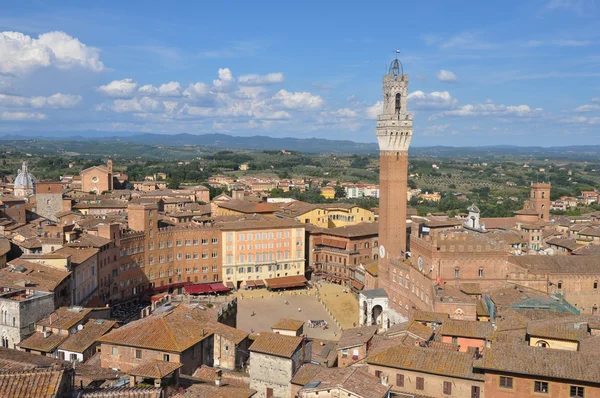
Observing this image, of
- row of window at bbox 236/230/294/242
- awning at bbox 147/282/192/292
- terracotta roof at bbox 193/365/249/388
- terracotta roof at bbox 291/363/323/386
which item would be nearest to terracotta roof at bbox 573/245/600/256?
row of window at bbox 236/230/294/242

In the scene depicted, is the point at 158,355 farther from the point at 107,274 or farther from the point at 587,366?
the point at 107,274

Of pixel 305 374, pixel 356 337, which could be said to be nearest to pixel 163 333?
pixel 305 374

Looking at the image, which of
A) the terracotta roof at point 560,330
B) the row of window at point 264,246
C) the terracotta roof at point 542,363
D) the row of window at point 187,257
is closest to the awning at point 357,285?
the row of window at point 264,246

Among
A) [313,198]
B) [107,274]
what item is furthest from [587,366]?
[313,198]

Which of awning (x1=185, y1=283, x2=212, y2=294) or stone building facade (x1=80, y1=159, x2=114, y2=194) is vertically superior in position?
stone building facade (x1=80, y1=159, x2=114, y2=194)

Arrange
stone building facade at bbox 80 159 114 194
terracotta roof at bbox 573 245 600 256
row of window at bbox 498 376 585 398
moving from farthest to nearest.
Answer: stone building facade at bbox 80 159 114 194 < terracotta roof at bbox 573 245 600 256 < row of window at bbox 498 376 585 398

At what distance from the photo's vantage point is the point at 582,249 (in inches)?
2603

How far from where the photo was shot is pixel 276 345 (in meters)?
26.3

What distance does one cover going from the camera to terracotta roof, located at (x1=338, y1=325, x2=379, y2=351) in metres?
31.7

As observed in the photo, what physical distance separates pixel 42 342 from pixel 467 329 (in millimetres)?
23098

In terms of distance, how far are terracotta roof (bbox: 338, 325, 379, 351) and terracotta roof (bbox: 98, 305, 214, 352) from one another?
7.39 metres

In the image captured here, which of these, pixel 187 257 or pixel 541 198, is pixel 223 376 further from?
pixel 541 198

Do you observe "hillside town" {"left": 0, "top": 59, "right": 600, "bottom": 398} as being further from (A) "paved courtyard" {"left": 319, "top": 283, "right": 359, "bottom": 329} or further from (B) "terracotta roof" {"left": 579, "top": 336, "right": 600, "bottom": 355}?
(A) "paved courtyard" {"left": 319, "top": 283, "right": 359, "bottom": 329}

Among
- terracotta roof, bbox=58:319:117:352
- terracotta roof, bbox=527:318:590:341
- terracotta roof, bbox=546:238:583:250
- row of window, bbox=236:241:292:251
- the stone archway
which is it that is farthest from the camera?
row of window, bbox=236:241:292:251
